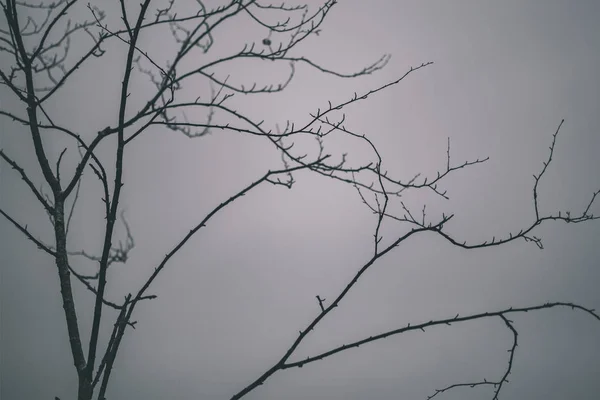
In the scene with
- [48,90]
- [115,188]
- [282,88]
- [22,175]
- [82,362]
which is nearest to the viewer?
[115,188]

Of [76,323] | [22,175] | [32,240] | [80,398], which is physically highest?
[22,175]

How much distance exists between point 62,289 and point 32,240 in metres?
0.30

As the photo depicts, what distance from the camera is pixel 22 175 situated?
83.6 inches

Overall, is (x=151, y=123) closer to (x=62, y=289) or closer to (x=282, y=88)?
(x=282, y=88)

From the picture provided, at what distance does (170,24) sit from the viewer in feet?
7.61

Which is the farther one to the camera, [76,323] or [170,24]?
[170,24]

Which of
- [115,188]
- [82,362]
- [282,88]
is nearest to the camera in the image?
[115,188]

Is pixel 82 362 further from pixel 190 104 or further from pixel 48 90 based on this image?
pixel 48 90

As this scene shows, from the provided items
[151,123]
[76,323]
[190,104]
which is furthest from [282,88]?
[76,323]

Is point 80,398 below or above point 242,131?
below

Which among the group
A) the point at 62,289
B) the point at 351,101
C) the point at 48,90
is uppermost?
the point at 48,90

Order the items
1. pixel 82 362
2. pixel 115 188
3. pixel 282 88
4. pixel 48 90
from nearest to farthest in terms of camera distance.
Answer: pixel 115 188 < pixel 82 362 < pixel 282 88 < pixel 48 90

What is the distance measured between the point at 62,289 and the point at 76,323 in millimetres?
175

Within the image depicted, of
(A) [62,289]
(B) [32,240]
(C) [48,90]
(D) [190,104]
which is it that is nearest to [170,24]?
(D) [190,104]
